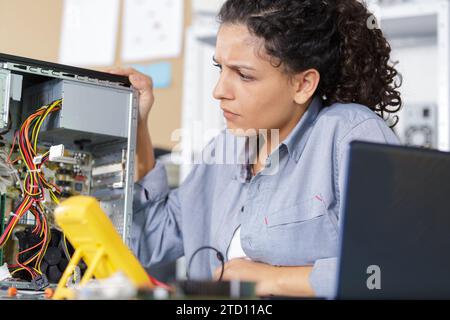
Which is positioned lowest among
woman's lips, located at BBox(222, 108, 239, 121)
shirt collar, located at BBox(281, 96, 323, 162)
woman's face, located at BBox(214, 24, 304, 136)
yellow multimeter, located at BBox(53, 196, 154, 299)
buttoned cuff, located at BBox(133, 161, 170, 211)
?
yellow multimeter, located at BBox(53, 196, 154, 299)

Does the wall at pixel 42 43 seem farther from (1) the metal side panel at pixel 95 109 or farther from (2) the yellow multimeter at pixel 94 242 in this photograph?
(2) the yellow multimeter at pixel 94 242

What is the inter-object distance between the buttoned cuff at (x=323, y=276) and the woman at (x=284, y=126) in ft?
0.14

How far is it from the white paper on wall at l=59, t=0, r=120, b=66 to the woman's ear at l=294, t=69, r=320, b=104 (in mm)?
2016

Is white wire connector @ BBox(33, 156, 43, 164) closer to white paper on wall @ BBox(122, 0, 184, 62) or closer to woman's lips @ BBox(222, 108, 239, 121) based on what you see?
woman's lips @ BBox(222, 108, 239, 121)

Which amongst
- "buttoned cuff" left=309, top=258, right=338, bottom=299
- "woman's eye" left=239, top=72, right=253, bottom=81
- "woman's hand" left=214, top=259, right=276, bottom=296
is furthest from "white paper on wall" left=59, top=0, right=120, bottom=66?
"buttoned cuff" left=309, top=258, right=338, bottom=299

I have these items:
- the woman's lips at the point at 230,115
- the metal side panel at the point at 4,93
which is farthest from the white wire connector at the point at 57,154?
the woman's lips at the point at 230,115

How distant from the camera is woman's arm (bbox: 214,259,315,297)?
1.07 m

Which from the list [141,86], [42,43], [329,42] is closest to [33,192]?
[141,86]

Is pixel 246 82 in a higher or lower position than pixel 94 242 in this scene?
higher

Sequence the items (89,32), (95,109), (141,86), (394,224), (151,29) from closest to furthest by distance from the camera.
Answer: (394,224)
(95,109)
(141,86)
(151,29)
(89,32)

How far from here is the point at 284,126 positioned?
4.56 feet

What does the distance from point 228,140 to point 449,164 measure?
82 centimetres

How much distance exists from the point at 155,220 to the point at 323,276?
1.96ft

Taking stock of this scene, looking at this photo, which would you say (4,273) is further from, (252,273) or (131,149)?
(252,273)
